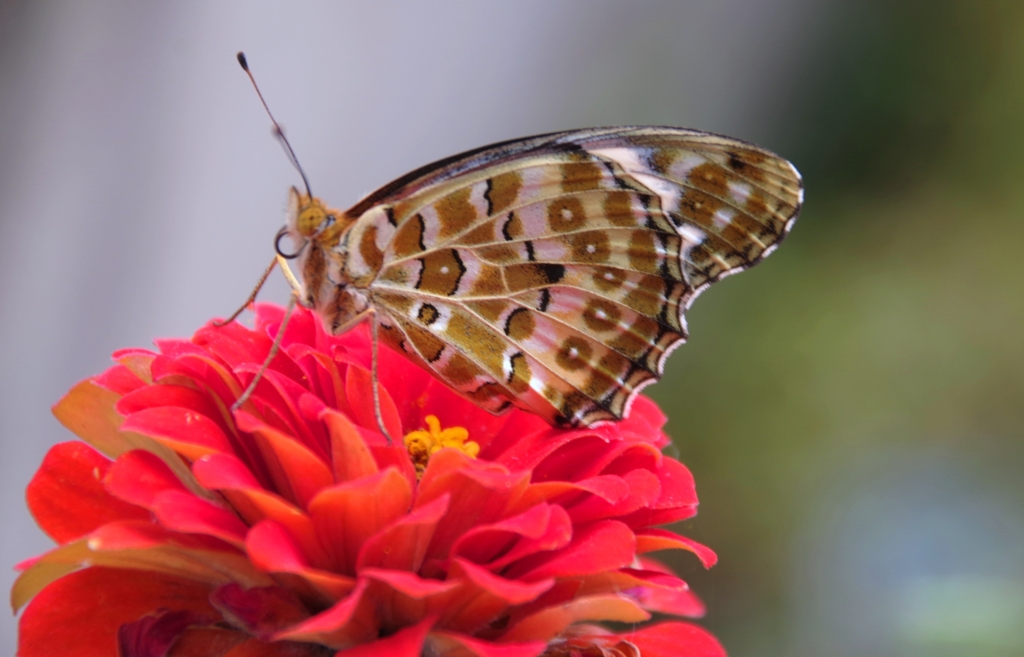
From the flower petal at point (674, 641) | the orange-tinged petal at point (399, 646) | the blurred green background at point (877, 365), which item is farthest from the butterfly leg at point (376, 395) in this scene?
the blurred green background at point (877, 365)

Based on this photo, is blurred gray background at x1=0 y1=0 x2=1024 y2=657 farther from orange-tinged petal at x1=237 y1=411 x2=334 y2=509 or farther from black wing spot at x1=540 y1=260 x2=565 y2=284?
orange-tinged petal at x1=237 y1=411 x2=334 y2=509

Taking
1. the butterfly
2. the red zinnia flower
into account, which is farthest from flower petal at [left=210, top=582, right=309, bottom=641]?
the butterfly

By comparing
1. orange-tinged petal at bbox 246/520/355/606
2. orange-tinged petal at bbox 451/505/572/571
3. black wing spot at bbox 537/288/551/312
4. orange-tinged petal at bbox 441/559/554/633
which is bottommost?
orange-tinged petal at bbox 246/520/355/606

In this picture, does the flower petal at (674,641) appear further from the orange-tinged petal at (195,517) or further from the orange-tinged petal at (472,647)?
the orange-tinged petal at (195,517)

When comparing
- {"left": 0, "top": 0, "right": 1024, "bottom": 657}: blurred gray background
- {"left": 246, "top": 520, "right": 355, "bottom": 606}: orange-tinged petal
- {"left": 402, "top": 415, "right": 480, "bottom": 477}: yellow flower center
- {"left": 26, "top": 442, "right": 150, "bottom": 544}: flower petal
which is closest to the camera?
{"left": 246, "top": 520, "right": 355, "bottom": 606}: orange-tinged petal

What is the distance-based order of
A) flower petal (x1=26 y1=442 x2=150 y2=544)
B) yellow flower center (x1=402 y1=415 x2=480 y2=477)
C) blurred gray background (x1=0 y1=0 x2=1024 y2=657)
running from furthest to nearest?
blurred gray background (x1=0 y1=0 x2=1024 y2=657) → yellow flower center (x1=402 y1=415 x2=480 y2=477) → flower petal (x1=26 y1=442 x2=150 y2=544)

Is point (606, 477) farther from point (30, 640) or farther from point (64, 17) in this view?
point (64, 17)

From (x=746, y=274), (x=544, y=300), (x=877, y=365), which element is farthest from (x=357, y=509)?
(x=746, y=274)

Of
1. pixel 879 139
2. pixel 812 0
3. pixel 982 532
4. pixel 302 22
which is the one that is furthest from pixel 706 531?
pixel 812 0
